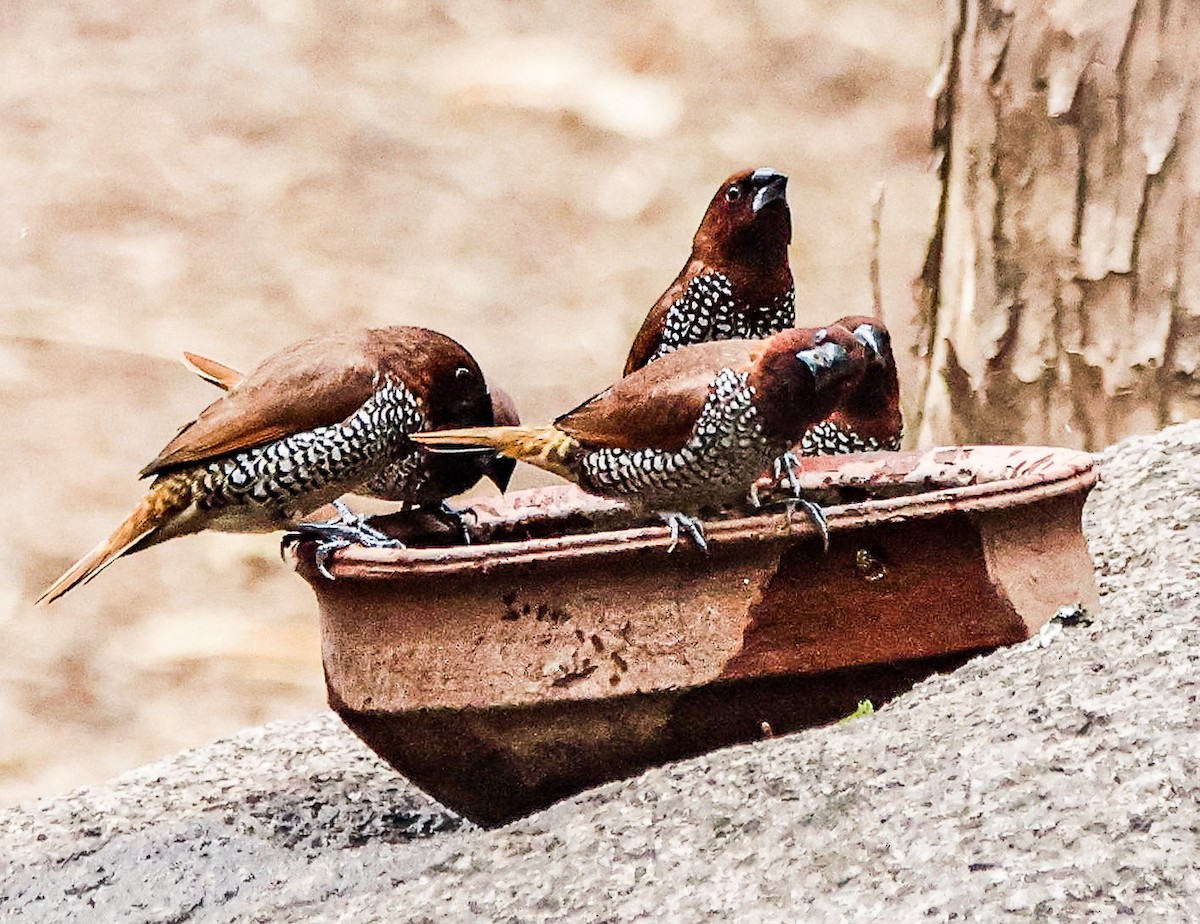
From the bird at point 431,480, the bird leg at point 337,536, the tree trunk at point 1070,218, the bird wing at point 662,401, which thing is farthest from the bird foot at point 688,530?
the tree trunk at point 1070,218

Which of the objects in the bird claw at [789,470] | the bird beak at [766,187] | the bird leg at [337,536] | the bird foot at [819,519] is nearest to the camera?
the bird foot at [819,519]

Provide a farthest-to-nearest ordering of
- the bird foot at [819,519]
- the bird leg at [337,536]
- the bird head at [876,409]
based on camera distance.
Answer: the bird head at [876,409], the bird leg at [337,536], the bird foot at [819,519]

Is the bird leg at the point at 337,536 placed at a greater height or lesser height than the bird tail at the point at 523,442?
lesser

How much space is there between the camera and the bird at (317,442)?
2715 mm

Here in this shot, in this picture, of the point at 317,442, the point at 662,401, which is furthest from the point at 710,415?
the point at 317,442

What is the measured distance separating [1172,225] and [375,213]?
9.56ft

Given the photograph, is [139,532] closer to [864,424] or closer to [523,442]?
[523,442]

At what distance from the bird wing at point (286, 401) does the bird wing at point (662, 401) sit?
1.38 feet

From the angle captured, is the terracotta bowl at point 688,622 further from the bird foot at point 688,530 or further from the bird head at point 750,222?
the bird head at point 750,222

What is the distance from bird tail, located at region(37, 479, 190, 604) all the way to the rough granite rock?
554 millimetres

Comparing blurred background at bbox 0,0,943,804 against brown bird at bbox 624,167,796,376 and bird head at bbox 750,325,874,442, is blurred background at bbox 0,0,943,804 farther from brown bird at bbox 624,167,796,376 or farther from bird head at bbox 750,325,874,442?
bird head at bbox 750,325,874,442

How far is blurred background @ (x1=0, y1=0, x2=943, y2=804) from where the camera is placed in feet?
17.8

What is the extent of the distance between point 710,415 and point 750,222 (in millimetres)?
807

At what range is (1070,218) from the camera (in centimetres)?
392
